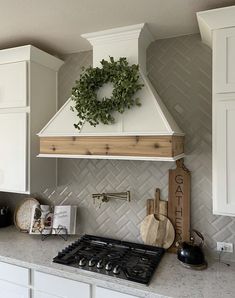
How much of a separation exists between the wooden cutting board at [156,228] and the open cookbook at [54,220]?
0.61 metres

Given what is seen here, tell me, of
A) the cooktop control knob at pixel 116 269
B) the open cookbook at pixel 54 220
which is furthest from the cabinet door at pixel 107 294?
the open cookbook at pixel 54 220

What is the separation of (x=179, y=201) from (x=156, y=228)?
0.90 feet

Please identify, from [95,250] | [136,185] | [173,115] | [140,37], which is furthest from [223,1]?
[95,250]

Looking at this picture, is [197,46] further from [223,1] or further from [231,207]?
[231,207]

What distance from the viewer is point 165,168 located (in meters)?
1.94

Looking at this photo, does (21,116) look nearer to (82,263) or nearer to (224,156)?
(82,263)

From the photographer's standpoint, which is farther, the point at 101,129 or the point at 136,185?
the point at 136,185

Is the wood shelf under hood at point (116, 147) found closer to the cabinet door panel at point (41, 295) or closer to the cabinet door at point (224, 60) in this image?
the cabinet door at point (224, 60)

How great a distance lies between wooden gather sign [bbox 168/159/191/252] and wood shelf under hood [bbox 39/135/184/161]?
174 millimetres

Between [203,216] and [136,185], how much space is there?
21.5 inches

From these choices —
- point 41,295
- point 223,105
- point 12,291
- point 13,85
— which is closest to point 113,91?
point 223,105

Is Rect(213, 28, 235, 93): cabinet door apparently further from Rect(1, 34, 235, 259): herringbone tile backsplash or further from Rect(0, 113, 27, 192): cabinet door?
Rect(0, 113, 27, 192): cabinet door

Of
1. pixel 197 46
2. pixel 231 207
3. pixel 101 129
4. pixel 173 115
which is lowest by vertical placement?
pixel 231 207

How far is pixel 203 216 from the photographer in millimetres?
1832
